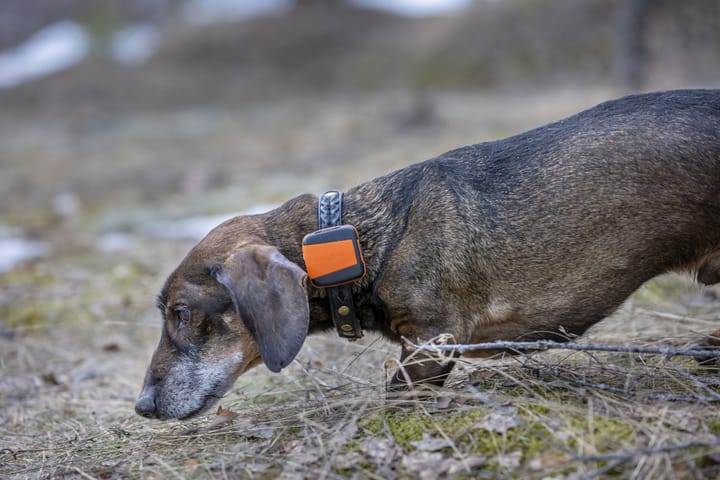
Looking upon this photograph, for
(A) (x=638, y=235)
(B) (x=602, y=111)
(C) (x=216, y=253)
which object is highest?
(B) (x=602, y=111)

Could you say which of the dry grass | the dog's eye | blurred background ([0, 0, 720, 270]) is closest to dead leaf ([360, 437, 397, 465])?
the dry grass

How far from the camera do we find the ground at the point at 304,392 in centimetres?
325

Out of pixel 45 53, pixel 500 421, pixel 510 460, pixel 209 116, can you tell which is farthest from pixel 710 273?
pixel 45 53

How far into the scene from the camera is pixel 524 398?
359cm

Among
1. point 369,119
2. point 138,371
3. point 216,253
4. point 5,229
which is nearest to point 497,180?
point 216,253

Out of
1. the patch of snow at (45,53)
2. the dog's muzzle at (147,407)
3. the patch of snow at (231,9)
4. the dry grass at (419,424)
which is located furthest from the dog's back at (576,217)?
the patch of snow at (231,9)

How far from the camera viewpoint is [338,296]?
408 cm

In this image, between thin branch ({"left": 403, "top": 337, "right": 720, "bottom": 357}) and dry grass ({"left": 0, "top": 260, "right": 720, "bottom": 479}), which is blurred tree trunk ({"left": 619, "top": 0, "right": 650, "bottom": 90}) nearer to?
dry grass ({"left": 0, "top": 260, "right": 720, "bottom": 479})

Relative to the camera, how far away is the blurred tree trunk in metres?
12.3

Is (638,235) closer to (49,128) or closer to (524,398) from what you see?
(524,398)

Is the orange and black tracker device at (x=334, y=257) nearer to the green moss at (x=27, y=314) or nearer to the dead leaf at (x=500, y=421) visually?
the dead leaf at (x=500, y=421)

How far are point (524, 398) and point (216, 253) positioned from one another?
187 centimetres

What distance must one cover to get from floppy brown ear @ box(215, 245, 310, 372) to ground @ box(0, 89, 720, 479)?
467mm

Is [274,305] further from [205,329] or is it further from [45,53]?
[45,53]
